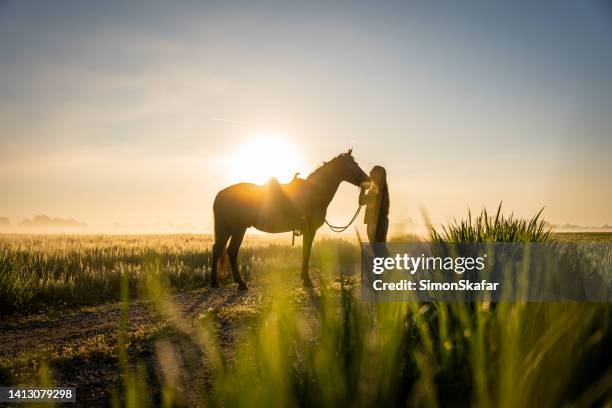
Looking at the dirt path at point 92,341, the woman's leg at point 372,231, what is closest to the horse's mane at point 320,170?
the woman's leg at point 372,231

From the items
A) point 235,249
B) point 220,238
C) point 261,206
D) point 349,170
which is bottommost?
point 235,249

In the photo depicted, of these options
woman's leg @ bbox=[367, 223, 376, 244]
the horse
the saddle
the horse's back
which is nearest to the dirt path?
the horse

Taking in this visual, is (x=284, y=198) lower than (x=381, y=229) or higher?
higher

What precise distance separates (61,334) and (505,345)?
660 centimetres

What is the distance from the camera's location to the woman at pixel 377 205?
34.7 ft

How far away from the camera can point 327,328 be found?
86.3 inches

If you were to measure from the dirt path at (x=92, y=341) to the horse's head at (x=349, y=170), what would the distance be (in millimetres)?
4673

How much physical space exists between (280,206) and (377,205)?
8.97 feet

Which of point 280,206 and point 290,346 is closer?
point 290,346

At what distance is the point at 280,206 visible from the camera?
36.7ft

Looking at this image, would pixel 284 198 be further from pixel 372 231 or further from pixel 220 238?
pixel 372 231

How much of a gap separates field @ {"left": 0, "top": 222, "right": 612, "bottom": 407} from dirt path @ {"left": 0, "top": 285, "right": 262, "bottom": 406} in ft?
0.08

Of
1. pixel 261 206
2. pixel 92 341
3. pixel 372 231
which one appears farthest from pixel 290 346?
pixel 261 206

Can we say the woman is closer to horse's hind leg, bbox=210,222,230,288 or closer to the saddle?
the saddle
